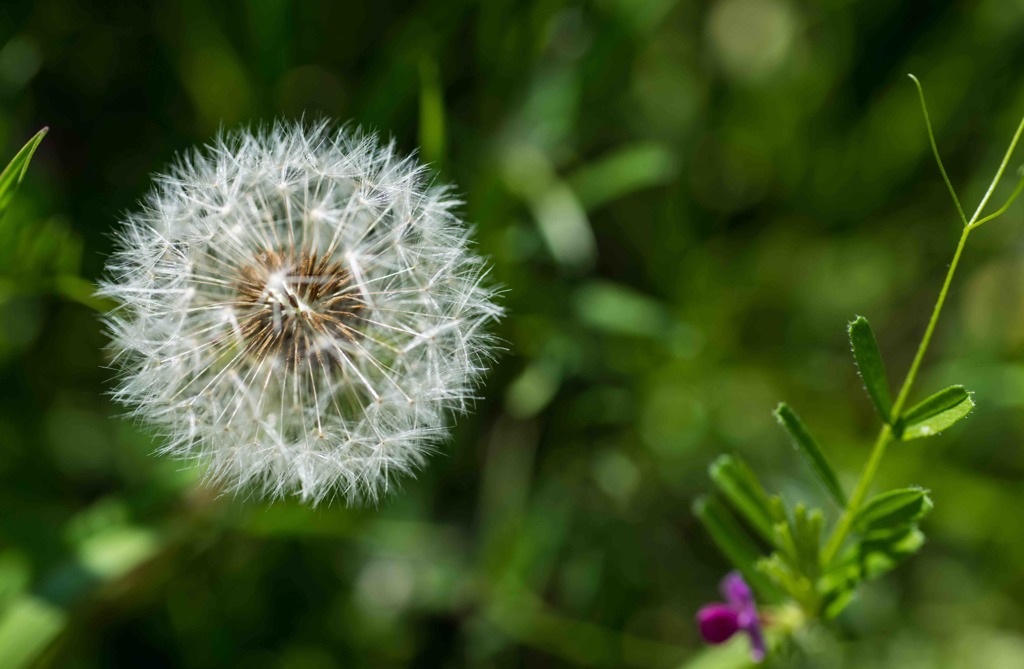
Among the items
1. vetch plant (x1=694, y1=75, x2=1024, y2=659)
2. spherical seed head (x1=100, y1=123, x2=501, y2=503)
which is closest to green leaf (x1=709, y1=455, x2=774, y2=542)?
vetch plant (x1=694, y1=75, x2=1024, y2=659)

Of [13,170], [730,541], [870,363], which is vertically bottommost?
[730,541]

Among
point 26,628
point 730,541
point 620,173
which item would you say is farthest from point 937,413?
point 26,628

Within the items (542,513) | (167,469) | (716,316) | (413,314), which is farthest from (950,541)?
(167,469)

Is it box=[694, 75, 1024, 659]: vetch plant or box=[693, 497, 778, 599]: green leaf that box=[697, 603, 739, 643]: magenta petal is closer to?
box=[694, 75, 1024, 659]: vetch plant

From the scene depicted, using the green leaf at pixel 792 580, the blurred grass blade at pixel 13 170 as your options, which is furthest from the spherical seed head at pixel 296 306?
the green leaf at pixel 792 580

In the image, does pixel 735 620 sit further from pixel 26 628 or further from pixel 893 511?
pixel 26 628

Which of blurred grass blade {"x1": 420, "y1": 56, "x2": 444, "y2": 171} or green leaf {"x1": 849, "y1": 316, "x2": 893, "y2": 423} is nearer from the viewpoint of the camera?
green leaf {"x1": 849, "y1": 316, "x2": 893, "y2": 423}

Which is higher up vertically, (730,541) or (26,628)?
(26,628)
